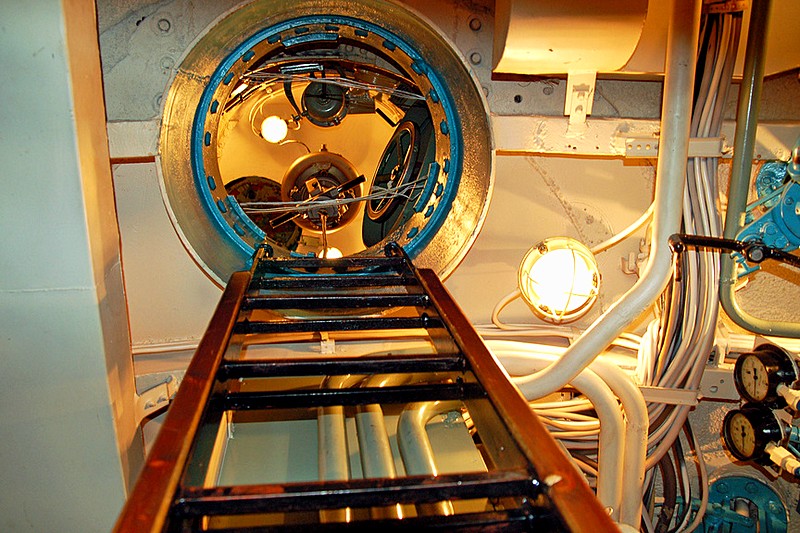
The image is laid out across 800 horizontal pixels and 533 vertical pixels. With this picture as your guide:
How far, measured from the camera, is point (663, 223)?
5.73 ft

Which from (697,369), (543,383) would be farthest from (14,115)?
A: (697,369)

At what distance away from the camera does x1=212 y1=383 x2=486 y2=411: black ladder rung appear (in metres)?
1.08

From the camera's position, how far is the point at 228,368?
1065mm

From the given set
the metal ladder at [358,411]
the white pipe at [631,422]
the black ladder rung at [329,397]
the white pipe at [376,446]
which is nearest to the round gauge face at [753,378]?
the white pipe at [631,422]

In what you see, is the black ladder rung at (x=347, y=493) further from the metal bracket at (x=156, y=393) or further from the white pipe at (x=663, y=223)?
the metal bracket at (x=156, y=393)

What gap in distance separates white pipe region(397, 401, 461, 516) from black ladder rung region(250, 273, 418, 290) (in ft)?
1.16

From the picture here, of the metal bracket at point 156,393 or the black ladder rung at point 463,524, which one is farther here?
the metal bracket at point 156,393

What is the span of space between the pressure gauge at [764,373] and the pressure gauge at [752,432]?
40mm

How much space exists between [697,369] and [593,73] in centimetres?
102

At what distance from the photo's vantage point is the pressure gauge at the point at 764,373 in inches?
68.2

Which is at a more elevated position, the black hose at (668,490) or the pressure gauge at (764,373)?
the pressure gauge at (764,373)

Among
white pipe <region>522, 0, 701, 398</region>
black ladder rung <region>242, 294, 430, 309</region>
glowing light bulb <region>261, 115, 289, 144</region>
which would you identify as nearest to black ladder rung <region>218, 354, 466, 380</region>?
black ladder rung <region>242, 294, 430, 309</region>

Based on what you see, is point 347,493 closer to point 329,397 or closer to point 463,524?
point 463,524

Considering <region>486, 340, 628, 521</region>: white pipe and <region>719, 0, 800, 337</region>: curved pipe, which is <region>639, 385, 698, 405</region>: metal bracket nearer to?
<region>486, 340, 628, 521</region>: white pipe
